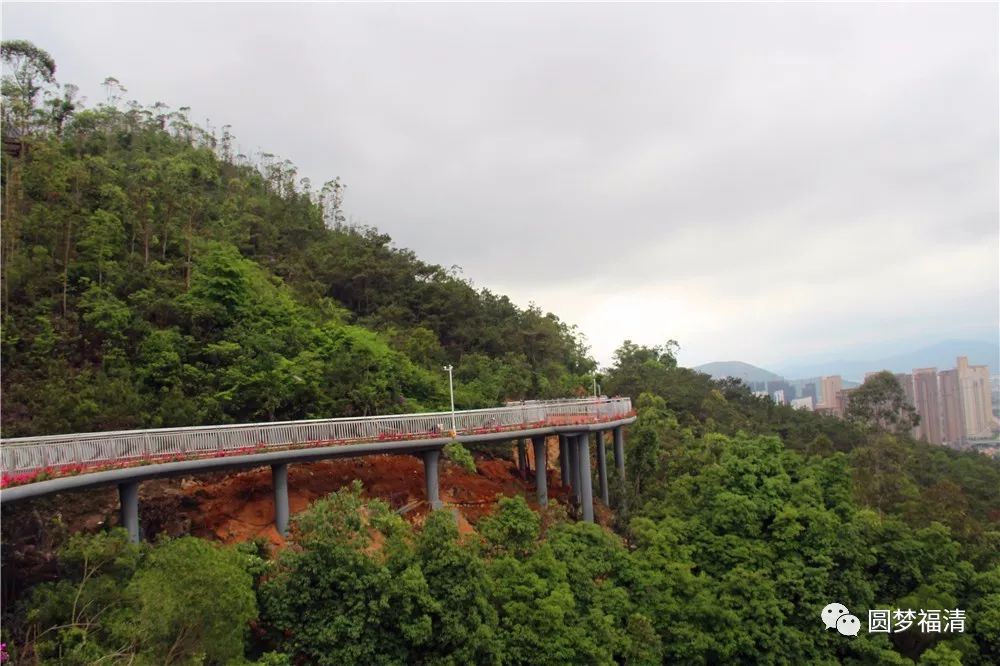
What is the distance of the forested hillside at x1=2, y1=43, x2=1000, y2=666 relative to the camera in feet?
41.9

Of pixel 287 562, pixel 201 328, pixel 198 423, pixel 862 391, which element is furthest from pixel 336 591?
pixel 862 391

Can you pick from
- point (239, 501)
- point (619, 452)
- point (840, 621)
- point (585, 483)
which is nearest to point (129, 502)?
point (239, 501)

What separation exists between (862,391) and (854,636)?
114 feet

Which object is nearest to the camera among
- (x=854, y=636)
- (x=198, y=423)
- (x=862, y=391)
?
(x=854, y=636)

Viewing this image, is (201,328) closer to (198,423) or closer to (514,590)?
(198,423)

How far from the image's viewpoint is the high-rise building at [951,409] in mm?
86438

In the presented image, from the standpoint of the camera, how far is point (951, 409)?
3442 inches

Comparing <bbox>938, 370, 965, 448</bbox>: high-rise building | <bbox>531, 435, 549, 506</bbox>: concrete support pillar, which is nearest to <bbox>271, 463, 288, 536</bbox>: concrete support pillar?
<bbox>531, 435, 549, 506</bbox>: concrete support pillar

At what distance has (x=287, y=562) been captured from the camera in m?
13.7

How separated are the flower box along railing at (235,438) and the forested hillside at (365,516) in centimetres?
184

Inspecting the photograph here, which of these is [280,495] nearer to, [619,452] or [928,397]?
[619,452]

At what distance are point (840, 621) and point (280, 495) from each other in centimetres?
1415

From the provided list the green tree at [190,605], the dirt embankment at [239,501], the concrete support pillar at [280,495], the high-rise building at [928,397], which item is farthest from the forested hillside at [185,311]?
the high-rise building at [928,397]

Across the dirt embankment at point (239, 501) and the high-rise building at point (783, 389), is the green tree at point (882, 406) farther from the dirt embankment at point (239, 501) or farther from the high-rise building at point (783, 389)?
the high-rise building at point (783, 389)
